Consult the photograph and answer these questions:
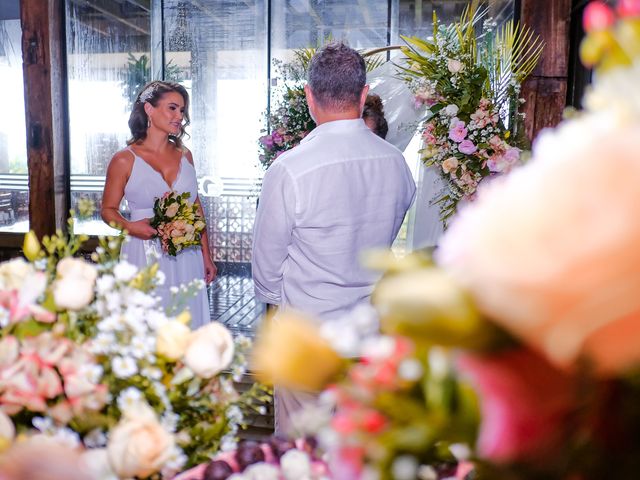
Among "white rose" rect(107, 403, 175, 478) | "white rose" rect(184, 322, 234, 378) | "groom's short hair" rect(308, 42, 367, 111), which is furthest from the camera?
"groom's short hair" rect(308, 42, 367, 111)

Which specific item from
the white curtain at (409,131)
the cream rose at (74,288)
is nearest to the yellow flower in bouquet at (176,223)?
the white curtain at (409,131)

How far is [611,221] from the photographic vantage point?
17.0 inches

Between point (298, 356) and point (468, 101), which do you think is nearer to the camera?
point (298, 356)

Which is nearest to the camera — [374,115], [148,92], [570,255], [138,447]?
[570,255]

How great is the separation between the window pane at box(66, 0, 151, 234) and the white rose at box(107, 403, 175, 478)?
3.95 m

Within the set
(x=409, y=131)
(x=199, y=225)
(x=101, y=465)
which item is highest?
(x=409, y=131)

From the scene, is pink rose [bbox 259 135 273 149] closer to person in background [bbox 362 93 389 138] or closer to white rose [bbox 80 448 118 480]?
person in background [bbox 362 93 389 138]

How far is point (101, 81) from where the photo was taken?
4.61 m

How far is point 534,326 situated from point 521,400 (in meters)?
0.07

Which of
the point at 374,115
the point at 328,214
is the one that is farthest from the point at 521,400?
the point at 374,115

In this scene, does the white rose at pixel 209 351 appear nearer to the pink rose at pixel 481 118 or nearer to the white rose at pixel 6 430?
the white rose at pixel 6 430

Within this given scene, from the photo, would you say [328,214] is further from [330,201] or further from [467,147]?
[467,147]

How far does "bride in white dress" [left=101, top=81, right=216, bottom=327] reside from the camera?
3398 millimetres

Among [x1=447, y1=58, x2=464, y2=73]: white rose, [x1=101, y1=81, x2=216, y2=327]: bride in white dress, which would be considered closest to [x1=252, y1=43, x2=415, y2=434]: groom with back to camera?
[x1=447, y1=58, x2=464, y2=73]: white rose
